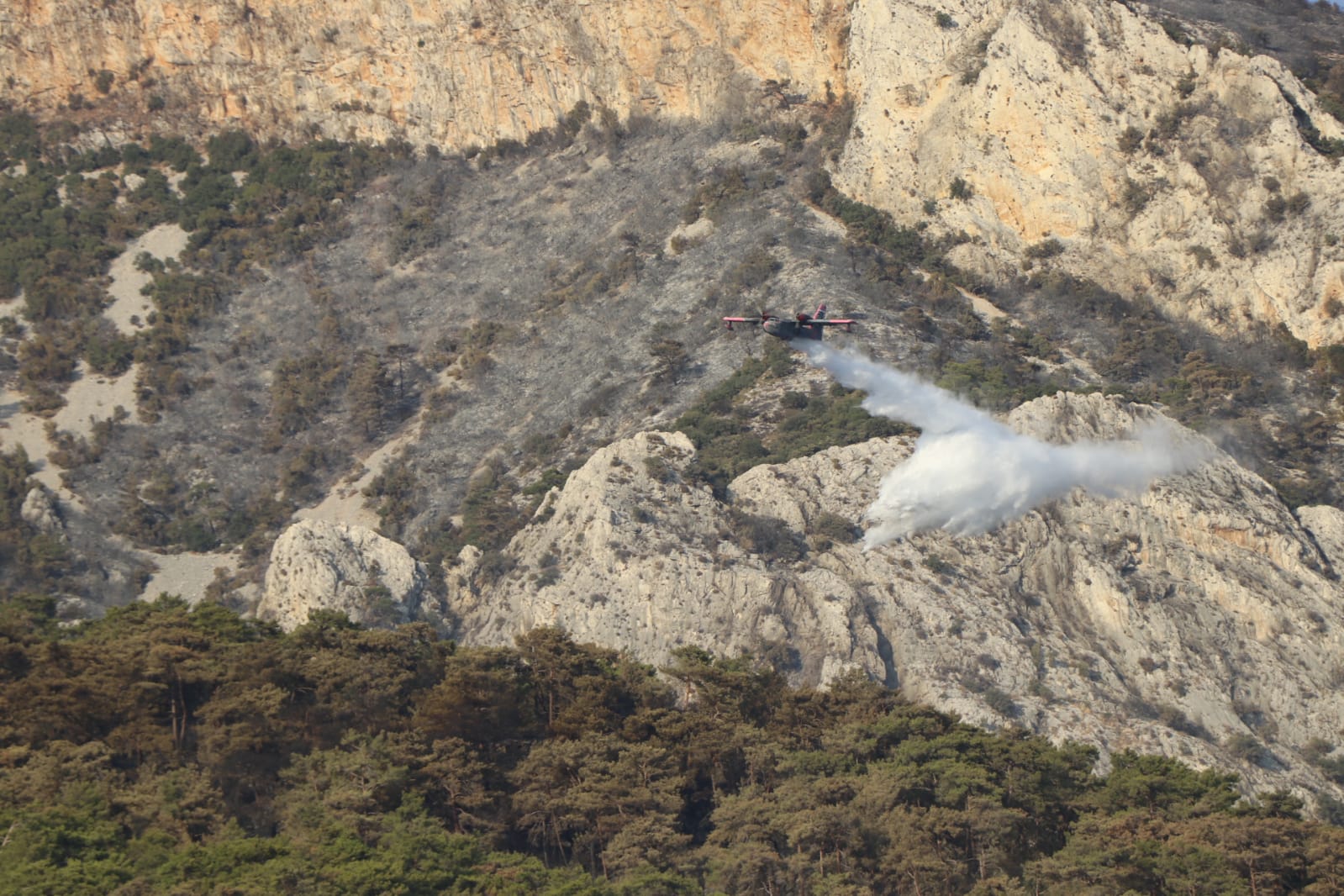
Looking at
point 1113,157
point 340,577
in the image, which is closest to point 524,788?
point 340,577

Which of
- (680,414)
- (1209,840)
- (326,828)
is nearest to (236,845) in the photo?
(326,828)

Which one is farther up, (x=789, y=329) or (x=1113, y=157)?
(x=789, y=329)

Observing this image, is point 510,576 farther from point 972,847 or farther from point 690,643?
point 972,847

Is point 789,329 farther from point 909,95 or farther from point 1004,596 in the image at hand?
point 909,95

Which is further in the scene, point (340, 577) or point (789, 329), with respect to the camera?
point (340, 577)

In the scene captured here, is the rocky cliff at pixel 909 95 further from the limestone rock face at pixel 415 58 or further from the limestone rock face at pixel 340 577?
the limestone rock face at pixel 340 577

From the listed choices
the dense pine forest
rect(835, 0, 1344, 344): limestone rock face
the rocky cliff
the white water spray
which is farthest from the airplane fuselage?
rect(835, 0, 1344, 344): limestone rock face

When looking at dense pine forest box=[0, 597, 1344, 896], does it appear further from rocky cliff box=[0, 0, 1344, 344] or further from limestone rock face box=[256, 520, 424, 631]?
rocky cliff box=[0, 0, 1344, 344]

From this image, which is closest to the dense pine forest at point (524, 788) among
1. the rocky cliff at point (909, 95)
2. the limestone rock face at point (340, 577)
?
the limestone rock face at point (340, 577)
